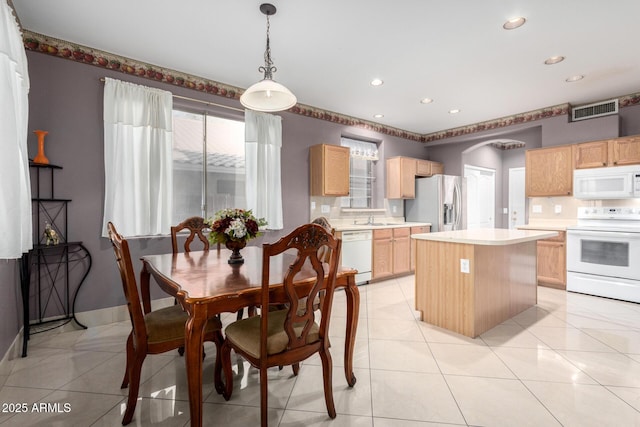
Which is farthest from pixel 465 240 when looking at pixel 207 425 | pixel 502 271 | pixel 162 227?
pixel 162 227

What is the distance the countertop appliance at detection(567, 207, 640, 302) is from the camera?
11.7ft

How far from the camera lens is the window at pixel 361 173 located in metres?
5.21

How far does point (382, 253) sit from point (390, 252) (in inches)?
7.0

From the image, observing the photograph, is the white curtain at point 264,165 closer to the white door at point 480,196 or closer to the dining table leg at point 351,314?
the dining table leg at point 351,314

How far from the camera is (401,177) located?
535 centimetres

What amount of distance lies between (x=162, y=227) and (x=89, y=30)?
186 centimetres

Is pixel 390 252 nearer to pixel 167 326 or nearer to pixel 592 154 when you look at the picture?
pixel 592 154

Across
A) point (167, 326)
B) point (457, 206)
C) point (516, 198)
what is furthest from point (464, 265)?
point (516, 198)

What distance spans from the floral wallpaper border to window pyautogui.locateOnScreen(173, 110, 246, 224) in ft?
1.20

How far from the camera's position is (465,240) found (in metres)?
2.59

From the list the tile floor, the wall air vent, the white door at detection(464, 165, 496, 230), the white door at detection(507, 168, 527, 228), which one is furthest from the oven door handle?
the white door at detection(507, 168, 527, 228)

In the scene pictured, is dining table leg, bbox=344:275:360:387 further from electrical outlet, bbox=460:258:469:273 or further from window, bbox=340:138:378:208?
window, bbox=340:138:378:208

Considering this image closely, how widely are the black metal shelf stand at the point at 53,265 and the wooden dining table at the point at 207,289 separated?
117 centimetres

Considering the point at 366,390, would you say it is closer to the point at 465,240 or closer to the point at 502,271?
the point at 465,240
